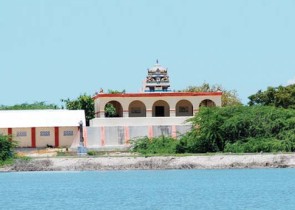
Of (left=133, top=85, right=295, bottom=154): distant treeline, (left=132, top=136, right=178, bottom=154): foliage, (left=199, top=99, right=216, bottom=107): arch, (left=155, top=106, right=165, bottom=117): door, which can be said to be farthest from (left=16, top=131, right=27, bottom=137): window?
(left=199, top=99, right=216, bottom=107): arch

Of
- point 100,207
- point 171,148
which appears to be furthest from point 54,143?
point 100,207

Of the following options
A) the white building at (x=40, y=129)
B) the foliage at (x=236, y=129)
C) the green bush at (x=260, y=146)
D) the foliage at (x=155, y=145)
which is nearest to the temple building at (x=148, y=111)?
the white building at (x=40, y=129)

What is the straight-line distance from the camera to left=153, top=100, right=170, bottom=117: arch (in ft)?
299

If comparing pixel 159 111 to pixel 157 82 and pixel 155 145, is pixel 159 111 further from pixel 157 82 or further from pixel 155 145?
pixel 155 145

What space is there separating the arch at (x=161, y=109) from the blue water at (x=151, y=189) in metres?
21.9

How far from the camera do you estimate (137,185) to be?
59.2 m

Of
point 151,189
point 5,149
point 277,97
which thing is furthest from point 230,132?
point 277,97

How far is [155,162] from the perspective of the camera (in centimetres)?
7050

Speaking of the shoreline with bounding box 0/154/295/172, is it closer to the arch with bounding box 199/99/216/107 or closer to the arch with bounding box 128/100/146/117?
the arch with bounding box 128/100/146/117

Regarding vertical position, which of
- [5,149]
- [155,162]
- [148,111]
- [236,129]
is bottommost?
[155,162]

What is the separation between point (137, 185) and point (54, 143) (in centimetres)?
2590

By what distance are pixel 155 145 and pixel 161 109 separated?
15.5 metres

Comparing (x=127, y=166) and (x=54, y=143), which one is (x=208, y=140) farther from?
(x=54, y=143)

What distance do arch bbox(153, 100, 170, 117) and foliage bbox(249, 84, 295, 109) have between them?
38.1 ft
